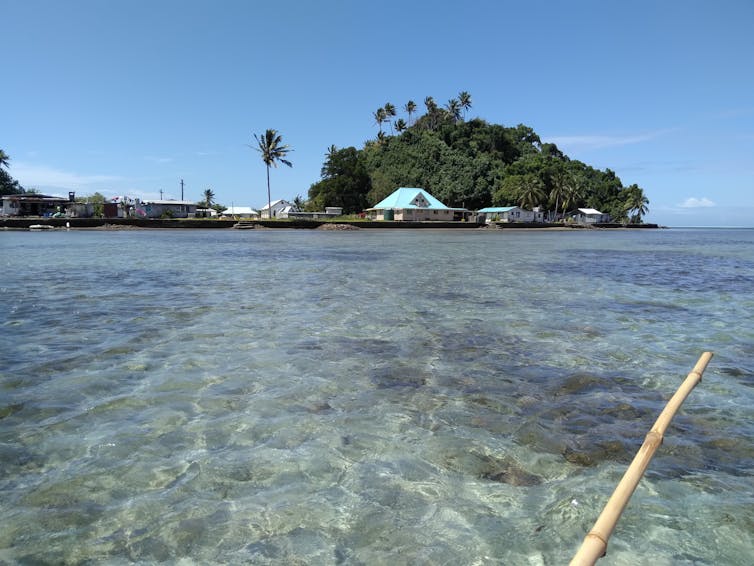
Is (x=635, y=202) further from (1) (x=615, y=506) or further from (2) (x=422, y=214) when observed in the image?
(1) (x=615, y=506)

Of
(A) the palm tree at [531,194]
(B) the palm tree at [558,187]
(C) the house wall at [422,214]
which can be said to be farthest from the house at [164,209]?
(B) the palm tree at [558,187]

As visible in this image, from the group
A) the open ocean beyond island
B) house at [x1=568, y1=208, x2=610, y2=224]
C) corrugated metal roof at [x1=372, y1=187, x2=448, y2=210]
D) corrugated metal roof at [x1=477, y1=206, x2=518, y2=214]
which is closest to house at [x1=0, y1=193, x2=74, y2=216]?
corrugated metal roof at [x1=372, y1=187, x2=448, y2=210]

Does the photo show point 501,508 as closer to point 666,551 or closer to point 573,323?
point 666,551

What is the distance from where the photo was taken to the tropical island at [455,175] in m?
87.8

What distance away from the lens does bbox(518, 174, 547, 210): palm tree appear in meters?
87.6

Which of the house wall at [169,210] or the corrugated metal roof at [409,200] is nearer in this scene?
the house wall at [169,210]

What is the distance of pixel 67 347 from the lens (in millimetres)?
6988

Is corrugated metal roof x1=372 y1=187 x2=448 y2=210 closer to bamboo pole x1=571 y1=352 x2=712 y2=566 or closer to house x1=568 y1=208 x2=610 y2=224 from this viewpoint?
house x1=568 y1=208 x2=610 y2=224

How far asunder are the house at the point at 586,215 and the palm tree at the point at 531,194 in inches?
608

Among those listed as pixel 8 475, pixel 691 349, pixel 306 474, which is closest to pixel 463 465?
pixel 306 474

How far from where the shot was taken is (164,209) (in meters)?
79.4

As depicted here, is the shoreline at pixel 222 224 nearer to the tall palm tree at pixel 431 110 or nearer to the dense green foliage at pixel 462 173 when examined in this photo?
the dense green foliage at pixel 462 173

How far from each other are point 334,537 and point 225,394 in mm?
2758

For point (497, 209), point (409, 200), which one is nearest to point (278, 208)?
point (409, 200)
